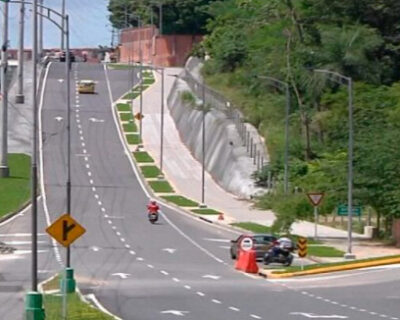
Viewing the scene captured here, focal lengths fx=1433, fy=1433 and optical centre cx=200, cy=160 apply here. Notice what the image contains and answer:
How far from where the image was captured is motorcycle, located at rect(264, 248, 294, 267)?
55125mm

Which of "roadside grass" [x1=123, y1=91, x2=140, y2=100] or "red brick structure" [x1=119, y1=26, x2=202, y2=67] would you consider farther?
"red brick structure" [x1=119, y1=26, x2=202, y2=67]

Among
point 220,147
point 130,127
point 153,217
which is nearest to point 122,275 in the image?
point 153,217

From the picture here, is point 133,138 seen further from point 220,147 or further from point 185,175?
point 220,147

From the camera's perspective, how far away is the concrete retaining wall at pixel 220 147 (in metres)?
93.0

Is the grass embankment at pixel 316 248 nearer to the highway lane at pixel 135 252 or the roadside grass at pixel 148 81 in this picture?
the highway lane at pixel 135 252

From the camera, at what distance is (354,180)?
6381 cm

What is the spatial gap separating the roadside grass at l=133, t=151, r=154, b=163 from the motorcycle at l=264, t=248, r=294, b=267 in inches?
1925

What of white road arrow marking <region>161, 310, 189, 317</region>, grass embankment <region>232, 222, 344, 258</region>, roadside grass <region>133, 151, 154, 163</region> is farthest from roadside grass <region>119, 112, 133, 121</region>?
white road arrow marking <region>161, 310, 189, 317</region>

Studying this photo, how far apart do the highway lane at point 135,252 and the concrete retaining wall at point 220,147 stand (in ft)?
18.6

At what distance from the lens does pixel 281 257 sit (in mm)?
55281

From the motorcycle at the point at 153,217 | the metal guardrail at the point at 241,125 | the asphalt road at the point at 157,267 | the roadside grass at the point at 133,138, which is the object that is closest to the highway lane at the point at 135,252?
the asphalt road at the point at 157,267

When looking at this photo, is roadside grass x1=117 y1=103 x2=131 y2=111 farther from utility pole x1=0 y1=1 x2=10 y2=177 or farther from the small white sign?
the small white sign

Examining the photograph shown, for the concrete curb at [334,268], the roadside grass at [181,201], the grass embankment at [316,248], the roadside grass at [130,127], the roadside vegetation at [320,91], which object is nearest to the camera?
the concrete curb at [334,268]

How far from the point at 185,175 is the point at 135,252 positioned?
130 feet
